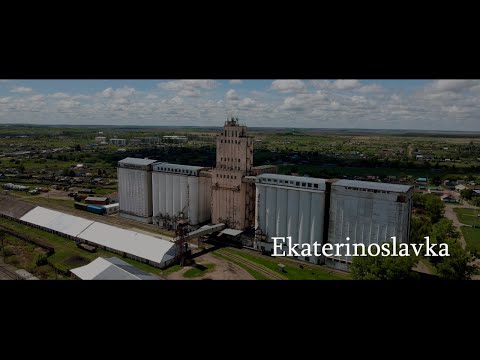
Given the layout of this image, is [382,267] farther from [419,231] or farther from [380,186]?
[419,231]

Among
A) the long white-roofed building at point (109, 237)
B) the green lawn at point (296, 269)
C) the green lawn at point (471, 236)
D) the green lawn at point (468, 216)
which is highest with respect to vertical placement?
the long white-roofed building at point (109, 237)

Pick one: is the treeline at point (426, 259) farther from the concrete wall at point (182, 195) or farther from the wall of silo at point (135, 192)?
the wall of silo at point (135, 192)

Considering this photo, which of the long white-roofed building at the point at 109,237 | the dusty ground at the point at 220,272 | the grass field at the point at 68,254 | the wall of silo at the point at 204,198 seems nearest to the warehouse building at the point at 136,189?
the long white-roofed building at the point at 109,237

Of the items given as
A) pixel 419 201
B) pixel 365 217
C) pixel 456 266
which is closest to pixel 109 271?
pixel 365 217

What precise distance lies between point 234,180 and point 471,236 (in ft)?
84.8

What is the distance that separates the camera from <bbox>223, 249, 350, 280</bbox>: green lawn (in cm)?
2728

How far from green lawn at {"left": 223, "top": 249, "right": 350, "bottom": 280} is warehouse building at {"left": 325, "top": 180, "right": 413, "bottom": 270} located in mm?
1360

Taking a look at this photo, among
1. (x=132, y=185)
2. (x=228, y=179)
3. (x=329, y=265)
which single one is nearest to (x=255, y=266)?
Answer: (x=329, y=265)

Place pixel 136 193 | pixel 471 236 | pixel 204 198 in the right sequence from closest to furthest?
pixel 471 236, pixel 204 198, pixel 136 193

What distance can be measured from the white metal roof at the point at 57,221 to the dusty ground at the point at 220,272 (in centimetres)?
1342

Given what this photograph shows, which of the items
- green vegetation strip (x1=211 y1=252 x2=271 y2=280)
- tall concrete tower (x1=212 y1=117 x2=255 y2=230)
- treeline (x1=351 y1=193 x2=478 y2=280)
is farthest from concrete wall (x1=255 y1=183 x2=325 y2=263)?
treeline (x1=351 y1=193 x2=478 y2=280)

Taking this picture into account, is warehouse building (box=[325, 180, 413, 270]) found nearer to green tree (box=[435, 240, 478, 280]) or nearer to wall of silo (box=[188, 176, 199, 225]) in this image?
green tree (box=[435, 240, 478, 280])

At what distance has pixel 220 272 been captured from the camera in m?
28.8

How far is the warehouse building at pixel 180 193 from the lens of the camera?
38844mm
